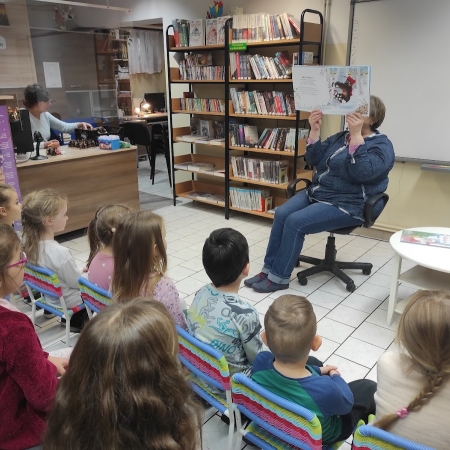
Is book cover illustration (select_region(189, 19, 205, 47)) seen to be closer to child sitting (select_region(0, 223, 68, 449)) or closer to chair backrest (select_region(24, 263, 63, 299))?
chair backrest (select_region(24, 263, 63, 299))

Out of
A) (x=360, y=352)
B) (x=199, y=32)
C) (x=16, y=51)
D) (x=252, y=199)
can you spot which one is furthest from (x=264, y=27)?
(x=16, y=51)

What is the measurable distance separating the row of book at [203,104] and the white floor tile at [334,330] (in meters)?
2.65

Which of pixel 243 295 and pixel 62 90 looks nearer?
pixel 243 295

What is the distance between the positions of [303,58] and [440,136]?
4.28 ft

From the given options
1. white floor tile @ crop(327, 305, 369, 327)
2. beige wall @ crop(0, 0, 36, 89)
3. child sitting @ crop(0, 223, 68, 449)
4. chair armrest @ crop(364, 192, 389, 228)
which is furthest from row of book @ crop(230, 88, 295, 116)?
beige wall @ crop(0, 0, 36, 89)

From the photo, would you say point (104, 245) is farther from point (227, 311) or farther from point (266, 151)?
point (266, 151)

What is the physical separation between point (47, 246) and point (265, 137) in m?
2.51

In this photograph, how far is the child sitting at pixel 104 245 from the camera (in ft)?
6.73

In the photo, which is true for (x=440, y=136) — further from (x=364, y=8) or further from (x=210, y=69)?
(x=210, y=69)

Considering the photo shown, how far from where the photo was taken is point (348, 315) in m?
2.68

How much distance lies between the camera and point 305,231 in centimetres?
290

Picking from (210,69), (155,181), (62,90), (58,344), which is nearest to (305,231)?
(58,344)

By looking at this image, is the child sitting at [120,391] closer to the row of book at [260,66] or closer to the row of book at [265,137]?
the row of book at [265,137]

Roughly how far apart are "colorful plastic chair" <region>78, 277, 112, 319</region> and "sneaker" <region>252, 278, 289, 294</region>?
4.29 ft
